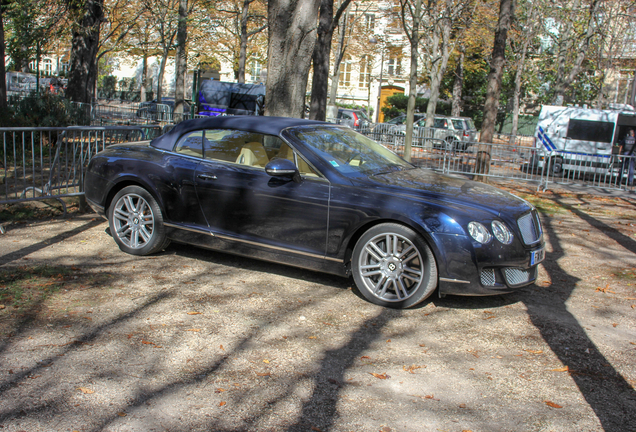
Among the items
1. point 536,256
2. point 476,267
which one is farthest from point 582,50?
point 476,267

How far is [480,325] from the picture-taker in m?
4.82

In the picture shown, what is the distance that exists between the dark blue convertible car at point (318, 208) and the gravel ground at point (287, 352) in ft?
1.08

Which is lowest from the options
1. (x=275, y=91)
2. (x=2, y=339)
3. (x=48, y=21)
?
(x=2, y=339)

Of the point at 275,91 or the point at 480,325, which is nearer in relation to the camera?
the point at 480,325

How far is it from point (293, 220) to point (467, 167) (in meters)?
11.1

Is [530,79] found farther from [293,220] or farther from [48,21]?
[293,220]

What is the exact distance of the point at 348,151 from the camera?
19.4 feet

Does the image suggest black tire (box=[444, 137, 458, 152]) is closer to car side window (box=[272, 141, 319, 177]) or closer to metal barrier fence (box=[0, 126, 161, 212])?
metal barrier fence (box=[0, 126, 161, 212])

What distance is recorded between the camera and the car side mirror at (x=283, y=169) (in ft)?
17.3

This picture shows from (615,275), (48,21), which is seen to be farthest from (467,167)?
(48,21)

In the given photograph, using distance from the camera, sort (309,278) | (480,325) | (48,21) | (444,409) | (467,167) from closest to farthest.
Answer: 1. (444,409)
2. (480,325)
3. (309,278)
4. (467,167)
5. (48,21)

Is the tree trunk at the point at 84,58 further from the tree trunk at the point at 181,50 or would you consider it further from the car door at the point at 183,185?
the car door at the point at 183,185

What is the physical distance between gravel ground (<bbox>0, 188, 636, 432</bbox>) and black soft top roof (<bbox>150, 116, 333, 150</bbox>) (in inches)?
50.6

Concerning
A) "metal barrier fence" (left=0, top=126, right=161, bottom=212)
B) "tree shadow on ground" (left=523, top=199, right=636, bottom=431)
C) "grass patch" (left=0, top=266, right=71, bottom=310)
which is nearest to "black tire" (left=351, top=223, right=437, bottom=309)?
"tree shadow on ground" (left=523, top=199, right=636, bottom=431)
